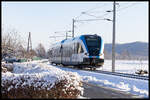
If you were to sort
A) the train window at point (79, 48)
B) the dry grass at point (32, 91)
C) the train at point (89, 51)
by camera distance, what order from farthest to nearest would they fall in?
the train window at point (79, 48)
the train at point (89, 51)
the dry grass at point (32, 91)

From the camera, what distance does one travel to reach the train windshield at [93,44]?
33875 millimetres

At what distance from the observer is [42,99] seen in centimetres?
1195

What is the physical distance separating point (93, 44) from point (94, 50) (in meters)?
0.65

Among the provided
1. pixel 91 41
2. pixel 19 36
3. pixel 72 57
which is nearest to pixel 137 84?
pixel 91 41

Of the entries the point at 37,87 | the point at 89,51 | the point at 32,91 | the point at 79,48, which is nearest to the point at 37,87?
the point at 37,87

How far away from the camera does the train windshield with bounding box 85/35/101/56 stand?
33875mm

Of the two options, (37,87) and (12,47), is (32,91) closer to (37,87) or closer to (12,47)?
(37,87)

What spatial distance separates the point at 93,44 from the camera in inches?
1342

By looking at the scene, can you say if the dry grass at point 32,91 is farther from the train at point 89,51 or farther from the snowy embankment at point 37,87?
the train at point 89,51

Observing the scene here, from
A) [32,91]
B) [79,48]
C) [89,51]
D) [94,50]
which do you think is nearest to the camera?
[32,91]

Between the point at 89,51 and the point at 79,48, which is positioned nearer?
the point at 89,51

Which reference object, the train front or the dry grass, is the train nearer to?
the train front

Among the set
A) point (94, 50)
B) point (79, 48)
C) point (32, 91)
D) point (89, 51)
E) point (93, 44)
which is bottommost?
point (32, 91)

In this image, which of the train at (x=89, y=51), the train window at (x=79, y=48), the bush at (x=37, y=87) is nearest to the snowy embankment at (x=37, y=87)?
the bush at (x=37, y=87)
